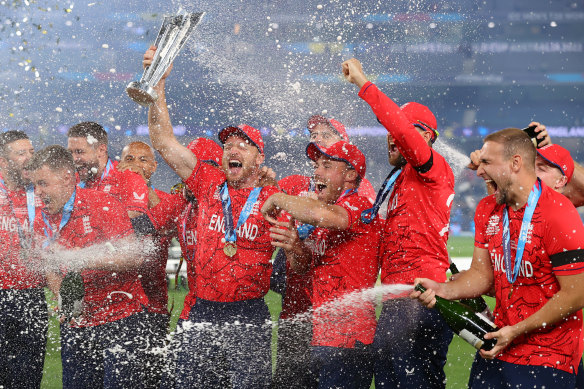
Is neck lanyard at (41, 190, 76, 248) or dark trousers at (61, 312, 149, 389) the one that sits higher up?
neck lanyard at (41, 190, 76, 248)

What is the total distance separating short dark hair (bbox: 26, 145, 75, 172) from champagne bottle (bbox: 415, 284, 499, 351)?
241 centimetres

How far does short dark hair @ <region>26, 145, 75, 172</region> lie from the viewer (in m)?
4.45

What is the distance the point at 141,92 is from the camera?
12.8 feet

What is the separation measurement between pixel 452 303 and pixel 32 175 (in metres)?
2.76

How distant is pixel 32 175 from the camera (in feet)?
14.8

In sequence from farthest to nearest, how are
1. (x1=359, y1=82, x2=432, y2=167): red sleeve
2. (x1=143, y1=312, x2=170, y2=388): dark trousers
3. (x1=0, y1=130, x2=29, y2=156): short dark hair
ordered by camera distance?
1. (x1=0, y1=130, x2=29, y2=156): short dark hair
2. (x1=143, y1=312, x2=170, y2=388): dark trousers
3. (x1=359, y1=82, x2=432, y2=167): red sleeve

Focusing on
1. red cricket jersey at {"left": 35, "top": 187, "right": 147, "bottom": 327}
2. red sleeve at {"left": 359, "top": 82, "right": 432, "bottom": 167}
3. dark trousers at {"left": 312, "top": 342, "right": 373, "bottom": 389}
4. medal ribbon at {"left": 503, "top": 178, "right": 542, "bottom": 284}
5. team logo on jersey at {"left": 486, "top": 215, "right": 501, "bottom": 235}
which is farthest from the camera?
red cricket jersey at {"left": 35, "top": 187, "right": 147, "bottom": 327}

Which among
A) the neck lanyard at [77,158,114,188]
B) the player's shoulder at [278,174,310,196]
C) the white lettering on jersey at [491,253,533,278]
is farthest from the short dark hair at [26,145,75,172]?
the white lettering on jersey at [491,253,533,278]

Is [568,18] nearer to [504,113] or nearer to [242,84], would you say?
[504,113]

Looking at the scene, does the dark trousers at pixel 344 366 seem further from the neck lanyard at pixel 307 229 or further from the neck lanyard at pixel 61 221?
the neck lanyard at pixel 61 221

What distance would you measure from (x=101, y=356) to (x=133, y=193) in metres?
1.10

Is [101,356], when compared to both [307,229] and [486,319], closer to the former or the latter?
[307,229]

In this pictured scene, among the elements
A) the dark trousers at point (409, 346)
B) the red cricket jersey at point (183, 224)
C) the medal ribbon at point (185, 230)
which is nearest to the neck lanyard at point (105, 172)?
the red cricket jersey at point (183, 224)

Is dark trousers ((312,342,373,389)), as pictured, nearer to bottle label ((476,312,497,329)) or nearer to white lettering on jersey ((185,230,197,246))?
bottle label ((476,312,497,329))
